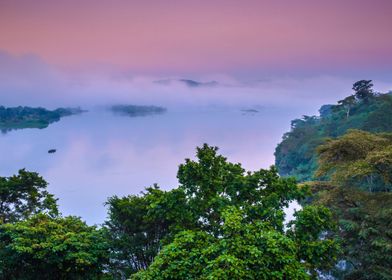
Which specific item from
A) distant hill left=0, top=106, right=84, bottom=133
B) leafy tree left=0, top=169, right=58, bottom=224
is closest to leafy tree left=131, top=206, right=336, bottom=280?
leafy tree left=0, top=169, right=58, bottom=224

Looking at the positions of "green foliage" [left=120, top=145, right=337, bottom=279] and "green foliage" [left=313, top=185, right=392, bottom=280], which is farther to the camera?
"green foliage" [left=313, top=185, right=392, bottom=280]

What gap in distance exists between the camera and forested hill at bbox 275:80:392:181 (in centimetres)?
2858

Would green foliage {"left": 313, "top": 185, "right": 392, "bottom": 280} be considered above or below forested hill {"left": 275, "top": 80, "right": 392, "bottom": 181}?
below

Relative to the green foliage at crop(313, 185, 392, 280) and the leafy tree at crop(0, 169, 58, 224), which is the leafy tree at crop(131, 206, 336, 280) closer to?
the green foliage at crop(313, 185, 392, 280)

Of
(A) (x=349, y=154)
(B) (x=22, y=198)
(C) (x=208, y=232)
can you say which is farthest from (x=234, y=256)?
(B) (x=22, y=198)

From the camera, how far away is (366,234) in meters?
9.01

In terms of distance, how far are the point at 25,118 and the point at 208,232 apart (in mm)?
85061

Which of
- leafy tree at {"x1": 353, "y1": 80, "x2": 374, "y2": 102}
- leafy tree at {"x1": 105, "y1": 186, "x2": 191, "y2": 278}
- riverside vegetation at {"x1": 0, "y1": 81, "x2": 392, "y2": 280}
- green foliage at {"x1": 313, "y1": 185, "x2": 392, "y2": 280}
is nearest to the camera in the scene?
riverside vegetation at {"x1": 0, "y1": 81, "x2": 392, "y2": 280}

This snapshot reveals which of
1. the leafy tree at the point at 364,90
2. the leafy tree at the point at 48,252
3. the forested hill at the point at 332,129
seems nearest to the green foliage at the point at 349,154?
the leafy tree at the point at 48,252

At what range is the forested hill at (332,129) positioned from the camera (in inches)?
1125

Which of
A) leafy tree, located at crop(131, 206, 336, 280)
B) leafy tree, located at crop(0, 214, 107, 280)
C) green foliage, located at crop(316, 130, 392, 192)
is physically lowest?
leafy tree, located at crop(0, 214, 107, 280)

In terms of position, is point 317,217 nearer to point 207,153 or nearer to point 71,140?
point 207,153

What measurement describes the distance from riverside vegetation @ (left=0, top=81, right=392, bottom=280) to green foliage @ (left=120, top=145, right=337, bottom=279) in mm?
19

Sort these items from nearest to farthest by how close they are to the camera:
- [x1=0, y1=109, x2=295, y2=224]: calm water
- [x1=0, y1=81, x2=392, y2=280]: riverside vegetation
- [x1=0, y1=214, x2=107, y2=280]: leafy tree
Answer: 1. [x1=0, y1=81, x2=392, y2=280]: riverside vegetation
2. [x1=0, y1=214, x2=107, y2=280]: leafy tree
3. [x1=0, y1=109, x2=295, y2=224]: calm water
